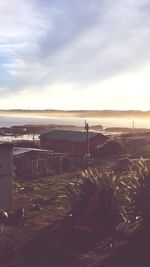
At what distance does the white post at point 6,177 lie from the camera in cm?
1857

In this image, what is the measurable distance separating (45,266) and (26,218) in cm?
599

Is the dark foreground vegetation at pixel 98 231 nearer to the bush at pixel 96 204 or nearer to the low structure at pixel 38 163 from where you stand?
the bush at pixel 96 204

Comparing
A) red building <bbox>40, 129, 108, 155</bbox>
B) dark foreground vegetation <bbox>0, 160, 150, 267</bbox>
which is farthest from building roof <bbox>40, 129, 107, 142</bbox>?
dark foreground vegetation <bbox>0, 160, 150, 267</bbox>

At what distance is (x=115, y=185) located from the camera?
1555 cm

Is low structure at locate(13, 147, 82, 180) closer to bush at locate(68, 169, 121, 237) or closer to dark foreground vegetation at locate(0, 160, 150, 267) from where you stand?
bush at locate(68, 169, 121, 237)

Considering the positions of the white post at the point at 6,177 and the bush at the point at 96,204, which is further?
the white post at the point at 6,177

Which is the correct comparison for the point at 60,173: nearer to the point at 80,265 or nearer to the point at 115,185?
the point at 115,185

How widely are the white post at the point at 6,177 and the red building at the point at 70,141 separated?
36.9m

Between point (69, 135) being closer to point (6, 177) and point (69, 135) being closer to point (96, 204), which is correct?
point (6, 177)

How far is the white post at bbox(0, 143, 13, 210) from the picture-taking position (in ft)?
60.9

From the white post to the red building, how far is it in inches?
1453

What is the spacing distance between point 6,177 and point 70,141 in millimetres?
38280

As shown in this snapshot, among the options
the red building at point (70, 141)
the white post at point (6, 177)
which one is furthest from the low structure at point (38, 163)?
the white post at point (6, 177)

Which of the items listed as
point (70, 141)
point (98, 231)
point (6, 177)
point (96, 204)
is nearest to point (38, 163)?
point (70, 141)
